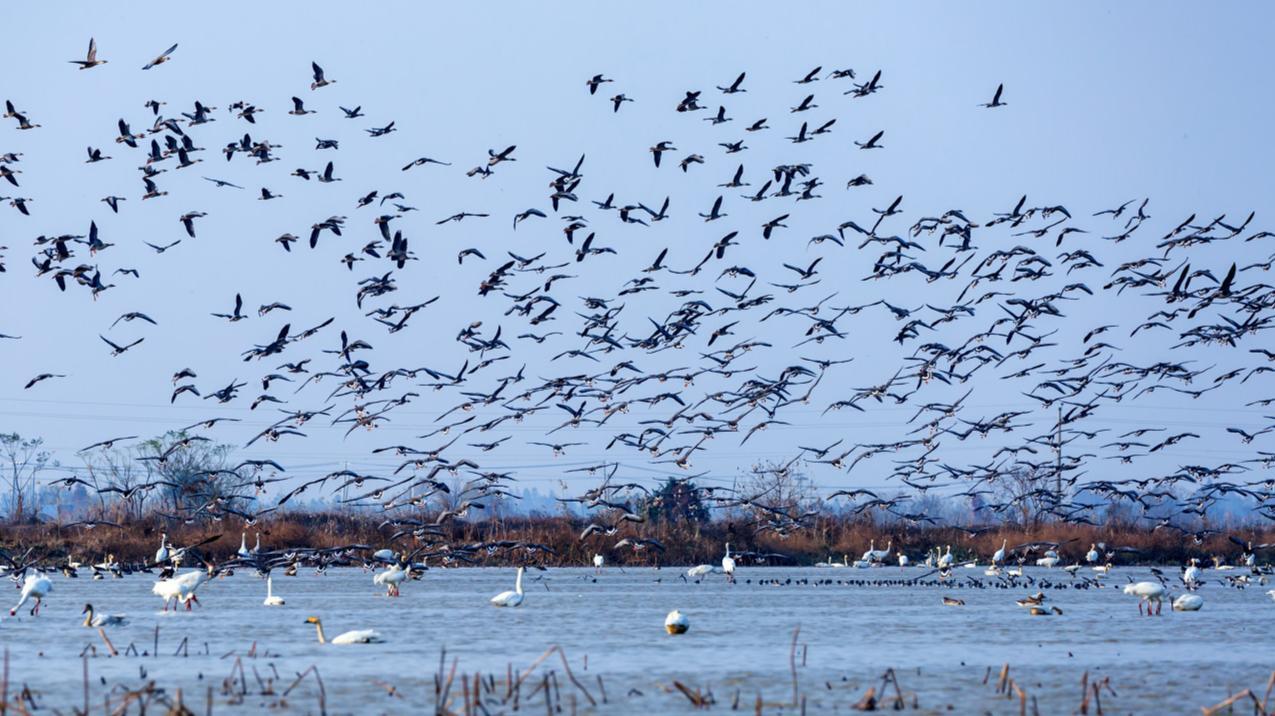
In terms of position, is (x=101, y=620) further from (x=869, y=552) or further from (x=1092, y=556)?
(x=1092, y=556)

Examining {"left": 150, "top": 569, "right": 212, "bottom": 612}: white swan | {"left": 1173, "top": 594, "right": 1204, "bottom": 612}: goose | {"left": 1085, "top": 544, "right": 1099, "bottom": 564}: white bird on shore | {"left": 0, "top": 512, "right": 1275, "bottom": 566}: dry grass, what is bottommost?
{"left": 1173, "top": 594, "right": 1204, "bottom": 612}: goose

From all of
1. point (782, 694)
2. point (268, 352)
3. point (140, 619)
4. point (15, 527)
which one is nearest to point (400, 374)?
point (268, 352)

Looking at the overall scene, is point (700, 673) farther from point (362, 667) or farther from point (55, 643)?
point (55, 643)

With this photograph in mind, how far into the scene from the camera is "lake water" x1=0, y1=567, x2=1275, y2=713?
795 inches

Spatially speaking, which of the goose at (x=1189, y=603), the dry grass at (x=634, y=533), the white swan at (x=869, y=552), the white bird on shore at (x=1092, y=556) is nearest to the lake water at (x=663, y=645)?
the goose at (x=1189, y=603)

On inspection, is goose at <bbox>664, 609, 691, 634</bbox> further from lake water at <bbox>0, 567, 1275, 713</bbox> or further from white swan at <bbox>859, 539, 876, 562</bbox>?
white swan at <bbox>859, 539, 876, 562</bbox>

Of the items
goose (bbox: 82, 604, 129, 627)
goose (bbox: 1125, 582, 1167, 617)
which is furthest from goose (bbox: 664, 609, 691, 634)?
goose (bbox: 1125, 582, 1167, 617)

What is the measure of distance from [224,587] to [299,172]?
39.2 ft

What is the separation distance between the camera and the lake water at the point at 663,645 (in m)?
20.2

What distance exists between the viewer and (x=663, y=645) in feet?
88.6

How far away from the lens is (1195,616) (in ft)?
117

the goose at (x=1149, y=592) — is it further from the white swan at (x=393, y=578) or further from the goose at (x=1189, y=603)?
the white swan at (x=393, y=578)

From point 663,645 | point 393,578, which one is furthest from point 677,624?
point 393,578

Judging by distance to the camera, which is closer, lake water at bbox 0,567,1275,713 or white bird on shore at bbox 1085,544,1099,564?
lake water at bbox 0,567,1275,713
